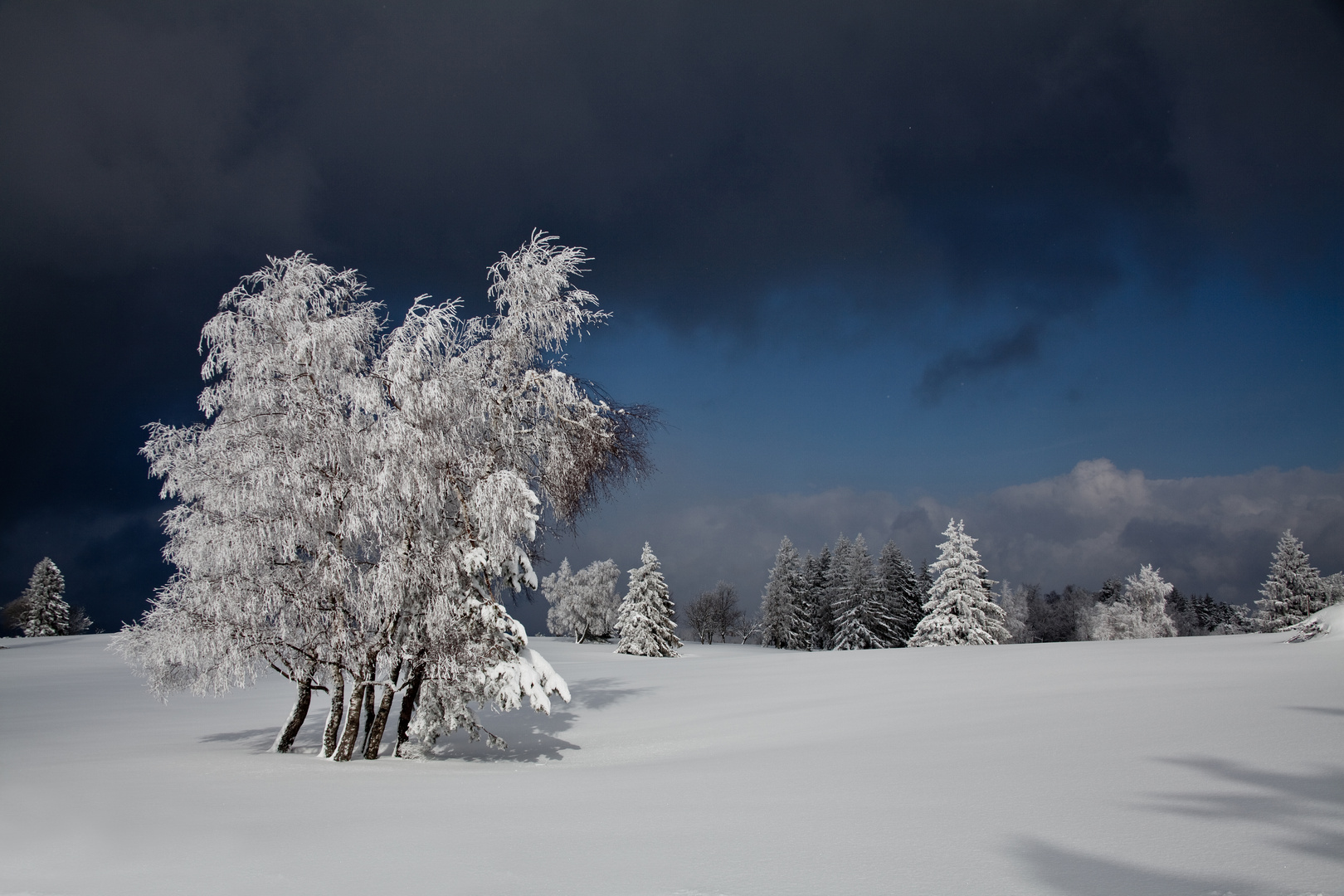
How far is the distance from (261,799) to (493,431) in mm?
6722

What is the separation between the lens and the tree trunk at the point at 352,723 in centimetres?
1106

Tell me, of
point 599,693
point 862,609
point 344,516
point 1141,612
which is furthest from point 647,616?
point 1141,612

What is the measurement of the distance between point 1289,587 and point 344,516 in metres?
51.5

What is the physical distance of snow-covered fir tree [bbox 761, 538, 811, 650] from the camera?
179 feet

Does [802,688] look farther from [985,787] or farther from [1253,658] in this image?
[985,787]

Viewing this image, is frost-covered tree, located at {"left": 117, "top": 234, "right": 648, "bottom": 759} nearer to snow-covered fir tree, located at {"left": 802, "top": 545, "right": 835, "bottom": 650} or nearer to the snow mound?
the snow mound

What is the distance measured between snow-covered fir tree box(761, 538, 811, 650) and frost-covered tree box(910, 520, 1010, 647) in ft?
55.1

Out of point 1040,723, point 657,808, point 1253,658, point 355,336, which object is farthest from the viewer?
point 1253,658

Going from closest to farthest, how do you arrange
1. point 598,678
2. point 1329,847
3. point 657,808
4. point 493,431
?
point 1329,847 → point 657,808 → point 493,431 → point 598,678

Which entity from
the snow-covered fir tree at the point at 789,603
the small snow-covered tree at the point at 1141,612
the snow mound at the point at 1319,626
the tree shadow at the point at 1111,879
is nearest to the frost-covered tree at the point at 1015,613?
the small snow-covered tree at the point at 1141,612

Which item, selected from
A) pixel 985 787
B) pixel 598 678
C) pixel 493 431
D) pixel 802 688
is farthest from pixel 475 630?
pixel 598 678

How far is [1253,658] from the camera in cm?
1362

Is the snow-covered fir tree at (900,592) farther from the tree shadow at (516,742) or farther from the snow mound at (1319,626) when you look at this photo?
the tree shadow at (516,742)

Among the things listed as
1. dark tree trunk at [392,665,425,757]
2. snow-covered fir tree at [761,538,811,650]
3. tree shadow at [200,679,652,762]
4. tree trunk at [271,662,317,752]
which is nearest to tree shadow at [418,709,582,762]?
tree shadow at [200,679,652,762]
